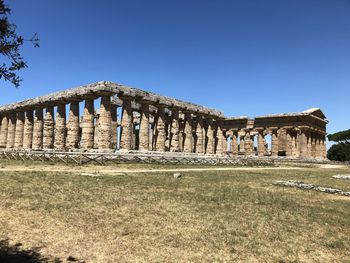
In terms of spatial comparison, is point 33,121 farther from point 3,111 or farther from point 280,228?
point 280,228

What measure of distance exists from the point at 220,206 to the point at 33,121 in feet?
141

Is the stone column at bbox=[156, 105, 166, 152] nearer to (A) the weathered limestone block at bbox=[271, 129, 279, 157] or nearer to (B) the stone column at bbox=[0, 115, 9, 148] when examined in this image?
(B) the stone column at bbox=[0, 115, 9, 148]

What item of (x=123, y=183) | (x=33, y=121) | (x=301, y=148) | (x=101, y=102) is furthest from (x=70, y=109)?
(x=301, y=148)

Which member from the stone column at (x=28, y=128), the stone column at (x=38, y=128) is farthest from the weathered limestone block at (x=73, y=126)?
the stone column at (x=28, y=128)

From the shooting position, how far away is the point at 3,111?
179ft

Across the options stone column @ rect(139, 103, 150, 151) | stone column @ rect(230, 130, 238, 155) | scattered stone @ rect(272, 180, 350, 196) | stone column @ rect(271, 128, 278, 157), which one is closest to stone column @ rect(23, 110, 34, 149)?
stone column @ rect(139, 103, 150, 151)

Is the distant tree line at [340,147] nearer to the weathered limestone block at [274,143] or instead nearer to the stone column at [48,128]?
the weathered limestone block at [274,143]

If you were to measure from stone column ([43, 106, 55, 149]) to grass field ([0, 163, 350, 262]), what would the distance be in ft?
93.2

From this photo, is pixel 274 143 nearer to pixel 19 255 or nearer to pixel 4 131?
pixel 4 131

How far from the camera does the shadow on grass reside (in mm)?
8016

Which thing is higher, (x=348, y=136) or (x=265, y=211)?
(x=348, y=136)

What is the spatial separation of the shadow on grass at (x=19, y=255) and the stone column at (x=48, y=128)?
3704 centimetres

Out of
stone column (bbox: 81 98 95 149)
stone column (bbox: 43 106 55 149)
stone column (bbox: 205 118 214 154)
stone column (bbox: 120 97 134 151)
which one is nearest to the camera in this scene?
stone column (bbox: 81 98 95 149)

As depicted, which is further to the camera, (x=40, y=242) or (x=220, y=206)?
(x=220, y=206)
